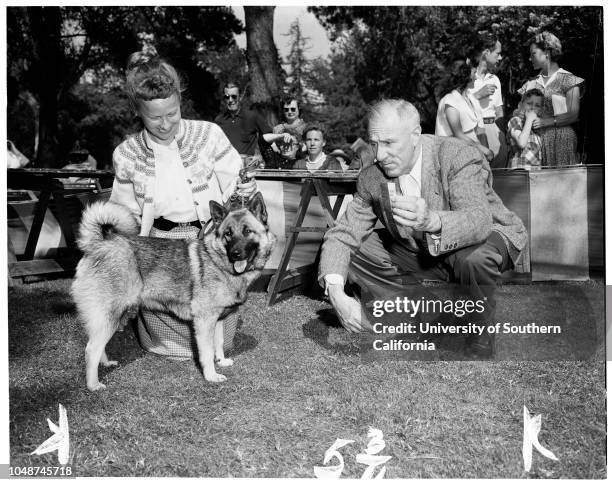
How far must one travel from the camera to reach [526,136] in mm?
5070

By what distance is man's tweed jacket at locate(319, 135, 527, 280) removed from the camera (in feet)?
9.01

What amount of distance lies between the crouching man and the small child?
2.21 meters

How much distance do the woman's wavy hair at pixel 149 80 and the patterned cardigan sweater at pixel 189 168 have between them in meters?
0.26

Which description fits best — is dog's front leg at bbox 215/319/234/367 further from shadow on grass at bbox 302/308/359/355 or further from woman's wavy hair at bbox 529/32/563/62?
woman's wavy hair at bbox 529/32/563/62

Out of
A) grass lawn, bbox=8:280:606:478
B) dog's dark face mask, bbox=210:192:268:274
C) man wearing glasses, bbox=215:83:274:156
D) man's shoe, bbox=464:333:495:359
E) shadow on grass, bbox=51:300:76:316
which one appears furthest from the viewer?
man wearing glasses, bbox=215:83:274:156

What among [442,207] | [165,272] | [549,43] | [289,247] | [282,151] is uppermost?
[549,43]

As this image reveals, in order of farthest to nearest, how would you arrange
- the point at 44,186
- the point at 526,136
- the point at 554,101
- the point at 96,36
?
the point at 44,186 < the point at 526,136 < the point at 554,101 < the point at 96,36

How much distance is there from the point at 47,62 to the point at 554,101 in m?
4.12

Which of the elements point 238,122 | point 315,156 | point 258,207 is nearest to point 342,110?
point 315,156

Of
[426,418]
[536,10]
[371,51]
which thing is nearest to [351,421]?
[426,418]

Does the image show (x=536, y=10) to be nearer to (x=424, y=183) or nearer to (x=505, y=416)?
(x=424, y=183)

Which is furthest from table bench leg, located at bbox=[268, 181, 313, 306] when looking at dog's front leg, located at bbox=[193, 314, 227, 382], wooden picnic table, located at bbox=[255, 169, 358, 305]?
dog's front leg, located at bbox=[193, 314, 227, 382]

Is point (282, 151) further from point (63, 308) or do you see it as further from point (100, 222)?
point (100, 222)

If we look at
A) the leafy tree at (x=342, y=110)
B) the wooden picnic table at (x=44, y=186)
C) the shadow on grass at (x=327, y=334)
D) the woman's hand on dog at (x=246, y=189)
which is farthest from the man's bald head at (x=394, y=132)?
the leafy tree at (x=342, y=110)
